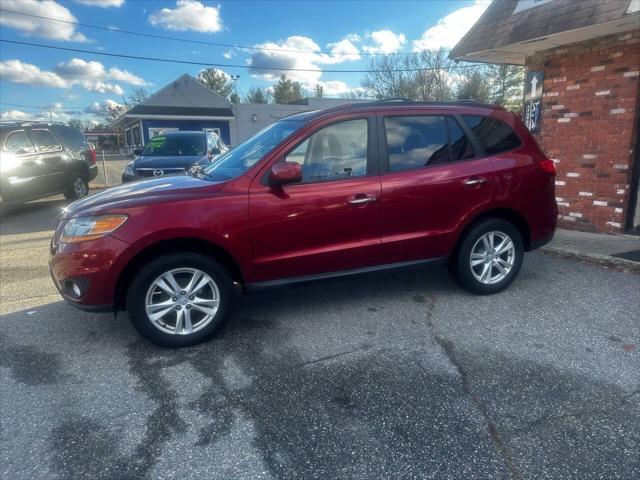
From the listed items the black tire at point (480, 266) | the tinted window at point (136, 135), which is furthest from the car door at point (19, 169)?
the tinted window at point (136, 135)

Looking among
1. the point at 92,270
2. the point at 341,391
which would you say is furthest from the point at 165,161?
the point at 341,391

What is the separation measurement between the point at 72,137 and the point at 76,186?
125 centimetres

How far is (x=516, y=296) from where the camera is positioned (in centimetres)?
450

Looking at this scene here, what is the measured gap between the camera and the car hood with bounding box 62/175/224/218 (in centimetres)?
335

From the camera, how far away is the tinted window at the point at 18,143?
872 cm

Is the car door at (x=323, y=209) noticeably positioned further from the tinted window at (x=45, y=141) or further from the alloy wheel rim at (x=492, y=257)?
the tinted window at (x=45, y=141)

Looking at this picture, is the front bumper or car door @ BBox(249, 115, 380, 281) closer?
the front bumper

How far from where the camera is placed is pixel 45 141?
9.77m

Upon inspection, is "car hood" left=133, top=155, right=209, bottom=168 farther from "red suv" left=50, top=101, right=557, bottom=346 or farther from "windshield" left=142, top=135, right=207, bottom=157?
"red suv" left=50, top=101, right=557, bottom=346

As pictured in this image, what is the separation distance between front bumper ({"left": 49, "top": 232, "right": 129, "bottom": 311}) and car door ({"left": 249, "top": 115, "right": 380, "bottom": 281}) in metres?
1.02

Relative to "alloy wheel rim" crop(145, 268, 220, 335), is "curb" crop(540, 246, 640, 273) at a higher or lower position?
lower

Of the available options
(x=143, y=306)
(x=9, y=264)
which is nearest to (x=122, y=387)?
(x=143, y=306)

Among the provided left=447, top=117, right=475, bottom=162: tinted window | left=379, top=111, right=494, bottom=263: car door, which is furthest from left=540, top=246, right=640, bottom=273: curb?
left=447, top=117, right=475, bottom=162: tinted window

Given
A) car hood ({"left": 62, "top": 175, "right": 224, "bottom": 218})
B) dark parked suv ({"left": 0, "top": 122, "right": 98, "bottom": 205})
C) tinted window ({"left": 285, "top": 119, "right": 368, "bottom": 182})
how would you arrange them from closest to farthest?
car hood ({"left": 62, "top": 175, "right": 224, "bottom": 218}), tinted window ({"left": 285, "top": 119, "right": 368, "bottom": 182}), dark parked suv ({"left": 0, "top": 122, "right": 98, "bottom": 205})
